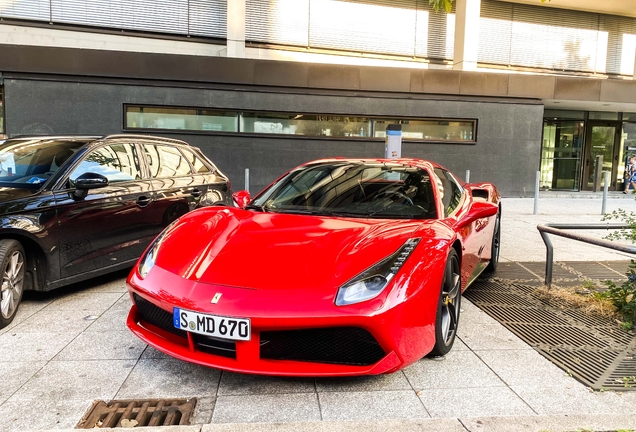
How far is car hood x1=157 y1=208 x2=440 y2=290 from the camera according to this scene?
9.05 ft

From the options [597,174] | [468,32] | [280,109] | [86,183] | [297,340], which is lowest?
[297,340]

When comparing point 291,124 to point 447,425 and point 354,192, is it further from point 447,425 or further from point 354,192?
point 447,425

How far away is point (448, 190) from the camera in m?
4.23

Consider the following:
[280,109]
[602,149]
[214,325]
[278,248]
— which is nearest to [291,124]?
[280,109]

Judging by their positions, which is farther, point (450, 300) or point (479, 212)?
point (479, 212)

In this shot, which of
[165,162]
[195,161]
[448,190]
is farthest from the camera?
[195,161]

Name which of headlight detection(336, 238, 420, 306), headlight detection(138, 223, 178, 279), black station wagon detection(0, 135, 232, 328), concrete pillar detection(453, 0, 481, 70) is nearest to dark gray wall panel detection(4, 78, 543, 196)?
concrete pillar detection(453, 0, 481, 70)

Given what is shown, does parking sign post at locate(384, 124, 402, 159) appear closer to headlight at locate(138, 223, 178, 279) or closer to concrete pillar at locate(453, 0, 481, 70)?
concrete pillar at locate(453, 0, 481, 70)

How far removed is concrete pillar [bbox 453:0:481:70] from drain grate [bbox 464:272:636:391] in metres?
12.5

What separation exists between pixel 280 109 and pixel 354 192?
10.5 metres

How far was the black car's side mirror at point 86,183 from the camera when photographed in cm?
439

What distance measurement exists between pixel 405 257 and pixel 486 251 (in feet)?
7.98

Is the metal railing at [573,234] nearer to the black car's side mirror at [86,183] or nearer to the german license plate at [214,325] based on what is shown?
the german license plate at [214,325]

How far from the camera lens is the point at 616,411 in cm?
261
